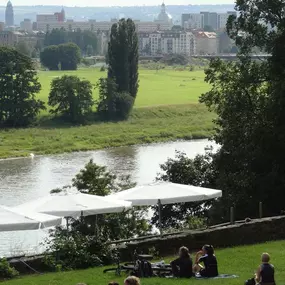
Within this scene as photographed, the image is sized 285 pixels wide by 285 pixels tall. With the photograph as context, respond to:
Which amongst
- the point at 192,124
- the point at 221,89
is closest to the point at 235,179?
the point at 221,89

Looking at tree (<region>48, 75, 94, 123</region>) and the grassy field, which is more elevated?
tree (<region>48, 75, 94, 123</region>)

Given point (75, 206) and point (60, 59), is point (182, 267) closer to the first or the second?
point (75, 206)

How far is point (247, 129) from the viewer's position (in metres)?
28.1

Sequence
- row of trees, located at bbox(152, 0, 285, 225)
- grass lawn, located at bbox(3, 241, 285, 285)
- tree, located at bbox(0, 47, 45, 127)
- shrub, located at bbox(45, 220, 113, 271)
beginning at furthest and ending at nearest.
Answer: tree, located at bbox(0, 47, 45, 127) → row of trees, located at bbox(152, 0, 285, 225) → shrub, located at bbox(45, 220, 113, 271) → grass lawn, located at bbox(3, 241, 285, 285)

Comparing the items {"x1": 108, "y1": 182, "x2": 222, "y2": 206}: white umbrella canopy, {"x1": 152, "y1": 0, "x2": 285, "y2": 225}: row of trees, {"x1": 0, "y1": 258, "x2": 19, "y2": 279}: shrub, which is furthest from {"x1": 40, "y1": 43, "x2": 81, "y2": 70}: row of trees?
{"x1": 0, "y1": 258, "x2": 19, "y2": 279}: shrub

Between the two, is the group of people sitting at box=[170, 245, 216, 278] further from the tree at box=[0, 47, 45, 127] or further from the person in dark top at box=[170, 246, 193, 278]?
the tree at box=[0, 47, 45, 127]

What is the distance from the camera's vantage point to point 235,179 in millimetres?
26797

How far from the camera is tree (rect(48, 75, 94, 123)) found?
75.4 m

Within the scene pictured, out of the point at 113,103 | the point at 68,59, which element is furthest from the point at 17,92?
the point at 68,59

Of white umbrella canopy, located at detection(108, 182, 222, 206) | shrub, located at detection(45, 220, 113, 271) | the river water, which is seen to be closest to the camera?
shrub, located at detection(45, 220, 113, 271)

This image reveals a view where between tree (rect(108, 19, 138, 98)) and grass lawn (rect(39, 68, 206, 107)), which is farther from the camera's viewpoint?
grass lawn (rect(39, 68, 206, 107))

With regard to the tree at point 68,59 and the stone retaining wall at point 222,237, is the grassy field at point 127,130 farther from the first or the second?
the tree at point 68,59

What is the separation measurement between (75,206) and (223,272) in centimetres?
467

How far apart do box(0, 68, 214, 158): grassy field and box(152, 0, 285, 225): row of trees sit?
3167cm
